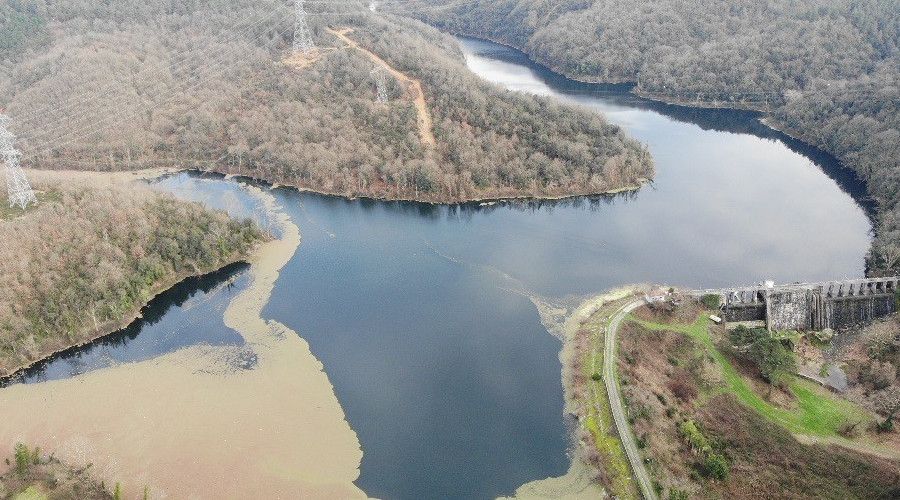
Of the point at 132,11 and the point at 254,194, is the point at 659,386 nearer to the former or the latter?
the point at 254,194

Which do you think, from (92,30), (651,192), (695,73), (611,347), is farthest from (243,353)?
(695,73)

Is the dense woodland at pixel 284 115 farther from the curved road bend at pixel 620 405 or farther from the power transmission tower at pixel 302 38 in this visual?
the curved road bend at pixel 620 405

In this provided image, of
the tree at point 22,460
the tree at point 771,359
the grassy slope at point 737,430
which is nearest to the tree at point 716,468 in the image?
the grassy slope at point 737,430

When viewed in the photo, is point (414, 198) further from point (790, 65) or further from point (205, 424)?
point (790, 65)

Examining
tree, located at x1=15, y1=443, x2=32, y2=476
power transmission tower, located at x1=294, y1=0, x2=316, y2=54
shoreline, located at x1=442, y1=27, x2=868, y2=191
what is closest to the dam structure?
shoreline, located at x1=442, y1=27, x2=868, y2=191

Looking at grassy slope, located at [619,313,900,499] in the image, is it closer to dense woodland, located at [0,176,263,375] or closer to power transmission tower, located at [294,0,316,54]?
dense woodland, located at [0,176,263,375]

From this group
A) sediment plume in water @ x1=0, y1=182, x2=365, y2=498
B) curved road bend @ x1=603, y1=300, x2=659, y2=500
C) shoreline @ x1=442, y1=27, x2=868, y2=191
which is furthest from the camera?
shoreline @ x1=442, y1=27, x2=868, y2=191
